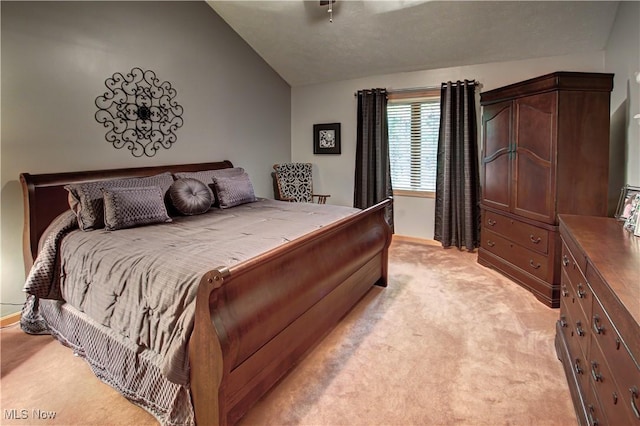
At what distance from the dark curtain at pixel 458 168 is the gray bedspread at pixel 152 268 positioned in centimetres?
222

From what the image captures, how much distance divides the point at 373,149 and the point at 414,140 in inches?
21.8

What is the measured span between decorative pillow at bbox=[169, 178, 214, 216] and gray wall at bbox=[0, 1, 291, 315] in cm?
65

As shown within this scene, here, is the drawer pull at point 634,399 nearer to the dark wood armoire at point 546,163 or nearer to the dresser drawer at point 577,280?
the dresser drawer at point 577,280

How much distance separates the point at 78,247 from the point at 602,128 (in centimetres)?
390

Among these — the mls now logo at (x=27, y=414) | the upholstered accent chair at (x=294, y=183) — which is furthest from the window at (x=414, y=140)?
the mls now logo at (x=27, y=414)

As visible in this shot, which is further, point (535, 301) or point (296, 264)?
point (535, 301)

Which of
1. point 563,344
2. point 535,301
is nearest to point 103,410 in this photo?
point 563,344

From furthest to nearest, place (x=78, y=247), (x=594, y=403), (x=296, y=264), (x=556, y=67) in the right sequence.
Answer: (x=556, y=67) < (x=78, y=247) < (x=296, y=264) < (x=594, y=403)

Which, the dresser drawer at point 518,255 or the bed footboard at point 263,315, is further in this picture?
the dresser drawer at point 518,255

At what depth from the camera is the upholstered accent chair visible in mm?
5195

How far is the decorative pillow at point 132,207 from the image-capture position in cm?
260

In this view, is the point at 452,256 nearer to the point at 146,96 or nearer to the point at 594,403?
the point at 594,403

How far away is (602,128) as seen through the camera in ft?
9.55

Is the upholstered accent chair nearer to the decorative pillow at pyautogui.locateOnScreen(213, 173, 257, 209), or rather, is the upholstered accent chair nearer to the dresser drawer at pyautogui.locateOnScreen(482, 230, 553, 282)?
the decorative pillow at pyautogui.locateOnScreen(213, 173, 257, 209)
